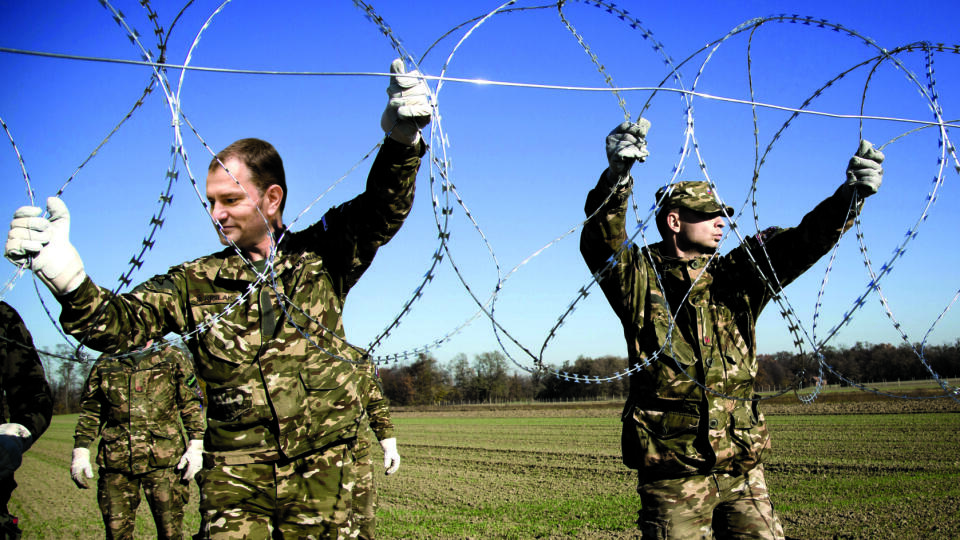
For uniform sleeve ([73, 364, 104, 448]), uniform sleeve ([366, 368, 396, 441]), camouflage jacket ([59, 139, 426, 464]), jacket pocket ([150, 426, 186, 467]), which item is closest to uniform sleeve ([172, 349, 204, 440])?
jacket pocket ([150, 426, 186, 467])

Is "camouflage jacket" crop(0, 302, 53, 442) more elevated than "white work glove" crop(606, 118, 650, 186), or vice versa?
"white work glove" crop(606, 118, 650, 186)

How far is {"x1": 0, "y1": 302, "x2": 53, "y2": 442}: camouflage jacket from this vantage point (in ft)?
13.5

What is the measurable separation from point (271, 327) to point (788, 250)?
3.04m

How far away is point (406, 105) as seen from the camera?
3.01 m

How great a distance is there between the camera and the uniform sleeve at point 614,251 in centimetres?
381

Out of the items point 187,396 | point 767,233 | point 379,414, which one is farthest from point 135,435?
point 767,233

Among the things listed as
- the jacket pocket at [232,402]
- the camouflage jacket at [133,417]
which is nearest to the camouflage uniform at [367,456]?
the jacket pocket at [232,402]

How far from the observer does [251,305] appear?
3.38 metres

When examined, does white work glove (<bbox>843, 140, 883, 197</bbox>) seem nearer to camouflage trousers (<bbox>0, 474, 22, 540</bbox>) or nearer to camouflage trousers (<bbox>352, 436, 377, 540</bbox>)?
camouflage trousers (<bbox>352, 436, 377, 540</bbox>)

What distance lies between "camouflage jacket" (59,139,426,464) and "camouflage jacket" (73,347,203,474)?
4237 millimetres

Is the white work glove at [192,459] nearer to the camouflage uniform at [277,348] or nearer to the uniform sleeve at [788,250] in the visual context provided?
the camouflage uniform at [277,348]

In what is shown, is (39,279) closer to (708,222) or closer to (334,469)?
(334,469)

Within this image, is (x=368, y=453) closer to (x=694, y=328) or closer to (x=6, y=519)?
A: (x=6, y=519)

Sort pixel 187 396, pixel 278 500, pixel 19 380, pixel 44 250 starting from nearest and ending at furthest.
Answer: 1. pixel 44 250
2. pixel 278 500
3. pixel 19 380
4. pixel 187 396
